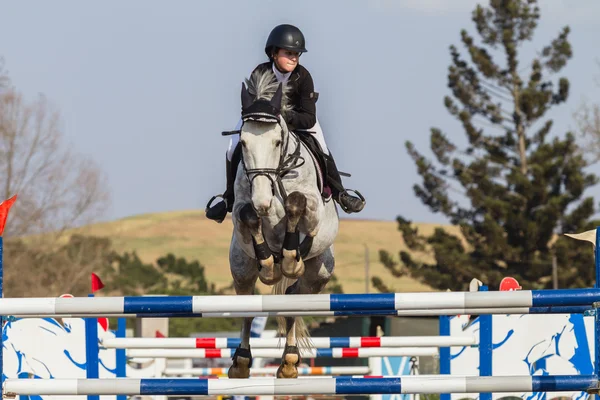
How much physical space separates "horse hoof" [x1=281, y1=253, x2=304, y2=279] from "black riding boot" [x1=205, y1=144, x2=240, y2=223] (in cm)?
72

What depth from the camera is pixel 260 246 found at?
5461 millimetres

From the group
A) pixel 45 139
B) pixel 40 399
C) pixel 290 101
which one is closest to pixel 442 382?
pixel 290 101

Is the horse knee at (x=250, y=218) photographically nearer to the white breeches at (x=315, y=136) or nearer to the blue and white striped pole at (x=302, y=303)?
the white breeches at (x=315, y=136)

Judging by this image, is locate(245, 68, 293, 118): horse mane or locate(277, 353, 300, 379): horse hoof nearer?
locate(245, 68, 293, 118): horse mane

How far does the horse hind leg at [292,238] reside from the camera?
538 cm

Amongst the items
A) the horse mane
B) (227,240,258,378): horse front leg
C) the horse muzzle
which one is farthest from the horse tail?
the horse mane

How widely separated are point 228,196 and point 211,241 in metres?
80.3

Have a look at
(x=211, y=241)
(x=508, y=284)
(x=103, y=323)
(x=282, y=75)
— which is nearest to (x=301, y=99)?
(x=282, y=75)

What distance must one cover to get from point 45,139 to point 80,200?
3.46 m

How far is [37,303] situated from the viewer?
4.04 m

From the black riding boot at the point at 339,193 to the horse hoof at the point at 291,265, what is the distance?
2.30 ft

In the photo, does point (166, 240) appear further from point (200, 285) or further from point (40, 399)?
point (40, 399)

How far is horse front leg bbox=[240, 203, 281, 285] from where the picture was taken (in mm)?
5359

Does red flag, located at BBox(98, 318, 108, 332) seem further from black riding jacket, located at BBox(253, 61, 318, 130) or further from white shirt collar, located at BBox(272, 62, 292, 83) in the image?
white shirt collar, located at BBox(272, 62, 292, 83)
